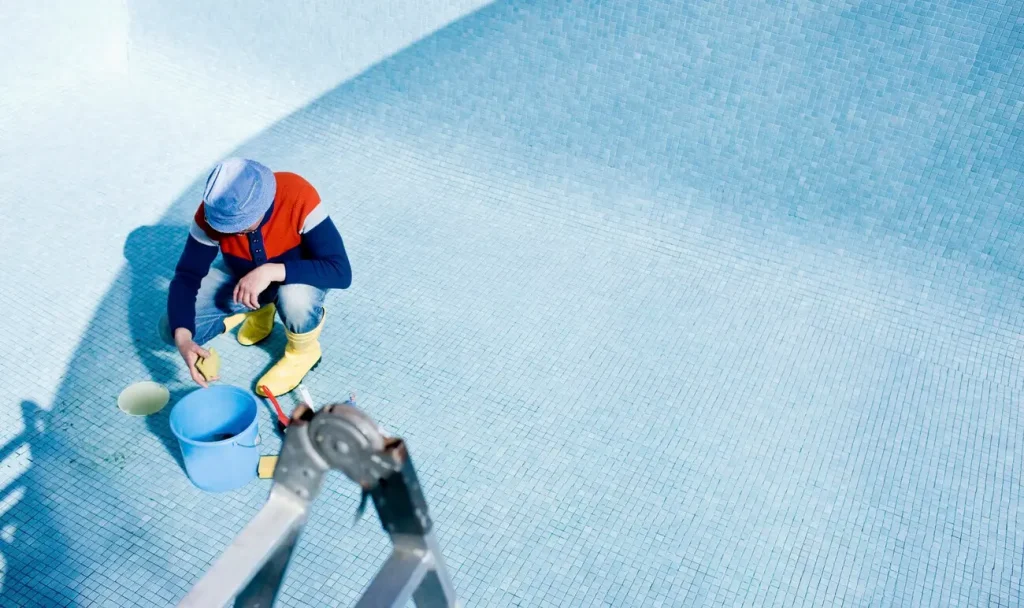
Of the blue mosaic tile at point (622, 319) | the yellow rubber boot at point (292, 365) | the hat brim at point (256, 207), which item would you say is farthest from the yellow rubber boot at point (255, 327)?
the hat brim at point (256, 207)

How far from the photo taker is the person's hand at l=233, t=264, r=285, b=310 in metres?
1.87

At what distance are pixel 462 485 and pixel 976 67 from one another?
2.05 m

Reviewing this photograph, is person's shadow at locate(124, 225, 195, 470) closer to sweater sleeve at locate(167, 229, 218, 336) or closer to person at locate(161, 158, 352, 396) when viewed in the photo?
person at locate(161, 158, 352, 396)

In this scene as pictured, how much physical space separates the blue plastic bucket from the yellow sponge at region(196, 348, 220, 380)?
84 millimetres

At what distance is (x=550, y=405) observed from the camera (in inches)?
87.0

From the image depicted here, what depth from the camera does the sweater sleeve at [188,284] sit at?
6.29 ft

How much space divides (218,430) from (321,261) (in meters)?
0.46

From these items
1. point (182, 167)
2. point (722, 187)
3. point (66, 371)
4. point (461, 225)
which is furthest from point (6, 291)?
point (722, 187)

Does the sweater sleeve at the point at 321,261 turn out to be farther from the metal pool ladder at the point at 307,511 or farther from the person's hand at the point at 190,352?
the metal pool ladder at the point at 307,511

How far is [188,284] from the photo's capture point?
197cm

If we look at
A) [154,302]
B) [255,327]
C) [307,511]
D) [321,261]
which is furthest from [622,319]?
[307,511]

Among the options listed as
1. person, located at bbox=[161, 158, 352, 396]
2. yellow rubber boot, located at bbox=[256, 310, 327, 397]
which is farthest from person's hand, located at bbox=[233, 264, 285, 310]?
yellow rubber boot, located at bbox=[256, 310, 327, 397]

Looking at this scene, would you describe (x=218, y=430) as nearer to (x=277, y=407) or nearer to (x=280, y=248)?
(x=277, y=407)

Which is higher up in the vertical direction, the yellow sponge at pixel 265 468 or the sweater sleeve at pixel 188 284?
the sweater sleeve at pixel 188 284
